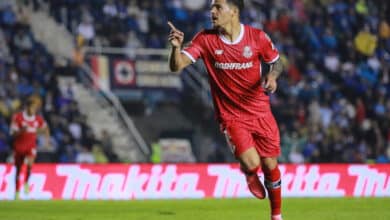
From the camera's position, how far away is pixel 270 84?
10.3 meters

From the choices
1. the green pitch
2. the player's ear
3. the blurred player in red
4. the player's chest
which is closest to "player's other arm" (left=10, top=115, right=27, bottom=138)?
the blurred player in red

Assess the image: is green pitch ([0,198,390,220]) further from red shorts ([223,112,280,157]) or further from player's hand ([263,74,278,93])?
player's hand ([263,74,278,93])

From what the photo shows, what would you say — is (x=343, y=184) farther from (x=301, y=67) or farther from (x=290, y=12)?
(x=290, y=12)

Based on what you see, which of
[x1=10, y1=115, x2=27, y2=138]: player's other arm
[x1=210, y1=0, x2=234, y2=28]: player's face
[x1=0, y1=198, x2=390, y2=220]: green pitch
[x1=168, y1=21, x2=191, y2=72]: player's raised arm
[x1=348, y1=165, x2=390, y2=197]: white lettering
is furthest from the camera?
[x1=348, y1=165, x2=390, y2=197]: white lettering

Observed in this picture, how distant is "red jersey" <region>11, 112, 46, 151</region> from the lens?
66.8ft

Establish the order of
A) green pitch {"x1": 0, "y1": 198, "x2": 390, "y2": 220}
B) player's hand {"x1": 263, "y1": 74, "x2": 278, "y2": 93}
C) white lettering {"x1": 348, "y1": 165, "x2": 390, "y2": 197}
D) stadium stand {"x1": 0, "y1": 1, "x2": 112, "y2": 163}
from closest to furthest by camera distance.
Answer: player's hand {"x1": 263, "y1": 74, "x2": 278, "y2": 93} < green pitch {"x1": 0, "y1": 198, "x2": 390, "y2": 220} < white lettering {"x1": 348, "y1": 165, "x2": 390, "y2": 197} < stadium stand {"x1": 0, "y1": 1, "x2": 112, "y2": 163}

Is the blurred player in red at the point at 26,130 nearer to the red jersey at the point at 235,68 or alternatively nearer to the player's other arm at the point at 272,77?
the red jersey at the point at 235,68

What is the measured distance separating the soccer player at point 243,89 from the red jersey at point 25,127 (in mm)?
10072

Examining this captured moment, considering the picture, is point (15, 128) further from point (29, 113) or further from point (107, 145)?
point (107, 145)

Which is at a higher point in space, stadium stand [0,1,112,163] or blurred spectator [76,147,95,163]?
stadium stand [0,1,112,163]

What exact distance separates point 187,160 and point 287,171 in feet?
12.4

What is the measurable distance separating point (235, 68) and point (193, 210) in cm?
515

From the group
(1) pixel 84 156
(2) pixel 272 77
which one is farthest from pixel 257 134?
(1) pixel 84 156

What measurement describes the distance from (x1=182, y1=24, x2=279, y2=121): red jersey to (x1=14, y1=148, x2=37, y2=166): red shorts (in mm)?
9945
